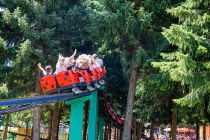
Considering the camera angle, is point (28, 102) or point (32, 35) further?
point (32, 35)

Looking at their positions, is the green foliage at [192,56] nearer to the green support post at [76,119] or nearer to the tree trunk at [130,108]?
the tree trunk at [130,108]

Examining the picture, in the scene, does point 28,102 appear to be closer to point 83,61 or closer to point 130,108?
point 83,61

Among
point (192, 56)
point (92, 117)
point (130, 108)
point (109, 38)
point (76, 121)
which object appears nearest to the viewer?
point (76, 121)

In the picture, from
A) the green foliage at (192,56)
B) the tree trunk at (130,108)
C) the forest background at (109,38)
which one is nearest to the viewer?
the green foliage at (192,56)

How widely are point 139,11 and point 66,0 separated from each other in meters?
4.90

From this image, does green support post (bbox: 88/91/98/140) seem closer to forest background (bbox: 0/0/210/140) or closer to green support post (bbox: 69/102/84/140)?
green support post (bbox: 69/102/84/140)

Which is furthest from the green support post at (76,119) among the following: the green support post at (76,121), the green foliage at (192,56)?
the green foliage at (192,56)

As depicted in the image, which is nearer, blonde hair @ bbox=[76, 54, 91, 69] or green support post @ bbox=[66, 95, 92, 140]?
green support post @ bbox=[66, 95, 92, 140]

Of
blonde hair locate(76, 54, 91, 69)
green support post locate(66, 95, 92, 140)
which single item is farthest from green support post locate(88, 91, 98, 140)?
green support post locate(66, 95, 92, 140)

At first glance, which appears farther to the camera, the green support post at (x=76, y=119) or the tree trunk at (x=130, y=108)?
the tree trunk at (x=130, y=108)

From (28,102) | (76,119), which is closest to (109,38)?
(76,119)

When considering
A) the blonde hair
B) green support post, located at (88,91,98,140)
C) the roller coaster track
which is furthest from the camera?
green support post, located at (88,91,98,140)

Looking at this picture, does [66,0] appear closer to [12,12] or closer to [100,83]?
[12,12]

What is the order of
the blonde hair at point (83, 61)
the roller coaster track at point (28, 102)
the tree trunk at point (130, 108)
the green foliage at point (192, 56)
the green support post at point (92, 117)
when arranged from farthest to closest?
the tree trunk at point (130, 108) → the green support post at point (92, 117) → the blonde hair at point (83, 61) → the green foliage at point (192, 56) → the roller coaster track at point (28, 102)
